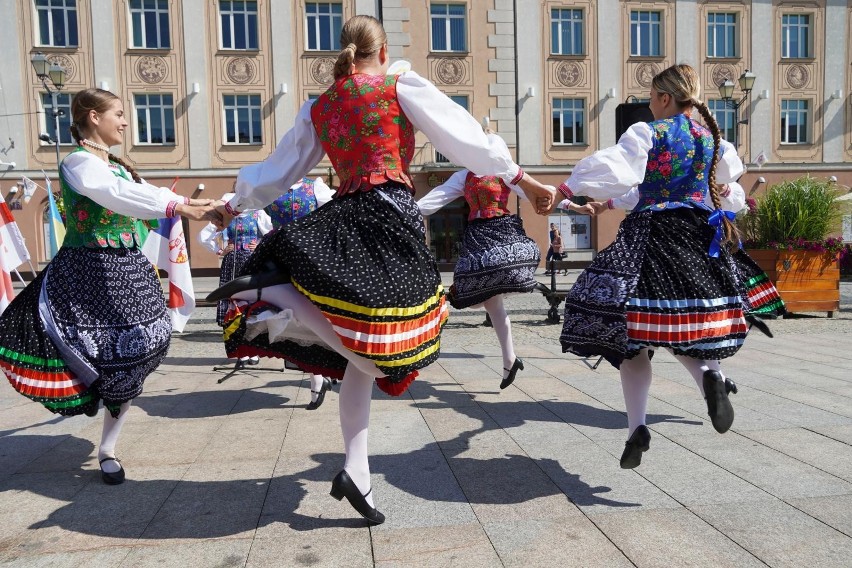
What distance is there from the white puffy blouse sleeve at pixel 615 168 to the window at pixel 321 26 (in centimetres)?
1966

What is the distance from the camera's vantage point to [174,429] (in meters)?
3.99

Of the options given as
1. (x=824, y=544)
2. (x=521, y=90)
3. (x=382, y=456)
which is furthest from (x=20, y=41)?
(x=824, y=544)

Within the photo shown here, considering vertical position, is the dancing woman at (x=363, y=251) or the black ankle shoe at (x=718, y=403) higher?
the dancing woman at (x=363, y=251)

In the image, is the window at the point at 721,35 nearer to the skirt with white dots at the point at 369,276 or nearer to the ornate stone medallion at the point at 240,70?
the ornate stone medallion at the point at 240,70

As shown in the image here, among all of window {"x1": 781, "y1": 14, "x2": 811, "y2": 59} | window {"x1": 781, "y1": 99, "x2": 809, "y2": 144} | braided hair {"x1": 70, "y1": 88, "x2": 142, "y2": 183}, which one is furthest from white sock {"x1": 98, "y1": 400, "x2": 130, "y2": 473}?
window {"x1": 781, "y1": 14, "x2": 811, "y2": 59}

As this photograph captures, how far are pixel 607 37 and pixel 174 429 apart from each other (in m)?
21.5

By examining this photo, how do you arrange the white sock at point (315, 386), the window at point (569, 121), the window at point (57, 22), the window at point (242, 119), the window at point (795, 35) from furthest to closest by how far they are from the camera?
the window at point (795, 35) → the window at point (569, 121) → the window at point (242, 119) → the window at point (57, 22) → the white sock at point (315, 386)

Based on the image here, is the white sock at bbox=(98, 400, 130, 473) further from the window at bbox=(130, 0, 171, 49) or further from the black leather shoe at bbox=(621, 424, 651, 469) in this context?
the window at bbox=(130, 0, 171, 49)

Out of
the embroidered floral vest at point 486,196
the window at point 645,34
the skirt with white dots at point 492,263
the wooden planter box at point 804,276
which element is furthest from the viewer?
the window at point 645,34

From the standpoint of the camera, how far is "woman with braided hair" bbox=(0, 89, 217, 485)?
2.94 metres

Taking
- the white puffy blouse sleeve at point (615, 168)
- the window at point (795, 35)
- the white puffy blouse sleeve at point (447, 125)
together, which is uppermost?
the window at point (795, 35)

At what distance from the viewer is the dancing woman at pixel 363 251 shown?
2.28 metres

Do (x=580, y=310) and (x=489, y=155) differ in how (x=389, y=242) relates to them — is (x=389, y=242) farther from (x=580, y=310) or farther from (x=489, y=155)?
(x=580, y=310)

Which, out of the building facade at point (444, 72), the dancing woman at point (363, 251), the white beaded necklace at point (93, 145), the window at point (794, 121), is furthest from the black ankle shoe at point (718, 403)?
the window at point (794, 121)
